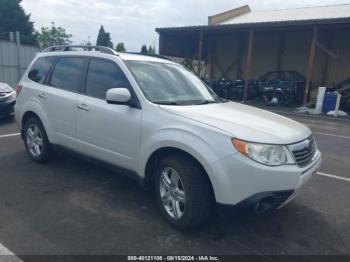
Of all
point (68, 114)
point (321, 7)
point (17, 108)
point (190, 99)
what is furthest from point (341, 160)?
point (321, 7)

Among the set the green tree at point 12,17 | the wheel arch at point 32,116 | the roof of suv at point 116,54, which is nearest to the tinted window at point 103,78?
the roof of suv at point 116,54

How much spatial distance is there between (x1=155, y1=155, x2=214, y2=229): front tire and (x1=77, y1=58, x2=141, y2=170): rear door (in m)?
0.48

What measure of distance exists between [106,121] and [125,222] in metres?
1.21

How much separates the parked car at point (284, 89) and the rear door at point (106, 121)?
14.1 metres

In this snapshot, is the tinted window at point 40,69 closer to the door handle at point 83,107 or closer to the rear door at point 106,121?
the rear door at point 106,121

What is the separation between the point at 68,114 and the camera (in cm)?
445

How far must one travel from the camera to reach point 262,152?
9.43 feet

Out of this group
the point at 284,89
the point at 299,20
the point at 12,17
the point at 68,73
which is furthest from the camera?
the point at 12,17

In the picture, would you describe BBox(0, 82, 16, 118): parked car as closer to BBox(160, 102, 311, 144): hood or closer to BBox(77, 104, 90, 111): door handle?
BBox(77, 104, 90, 111): door handle

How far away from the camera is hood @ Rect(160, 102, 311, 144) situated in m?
2.96

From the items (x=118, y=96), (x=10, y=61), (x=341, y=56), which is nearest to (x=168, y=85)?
(x=118, y=96)

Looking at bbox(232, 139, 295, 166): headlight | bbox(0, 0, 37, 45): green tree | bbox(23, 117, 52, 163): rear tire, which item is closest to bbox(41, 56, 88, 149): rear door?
bbox(23, 117, 52, 163): rear tire

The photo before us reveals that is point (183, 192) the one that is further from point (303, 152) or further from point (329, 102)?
point (329, 102)

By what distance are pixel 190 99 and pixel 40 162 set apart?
2.80 m
